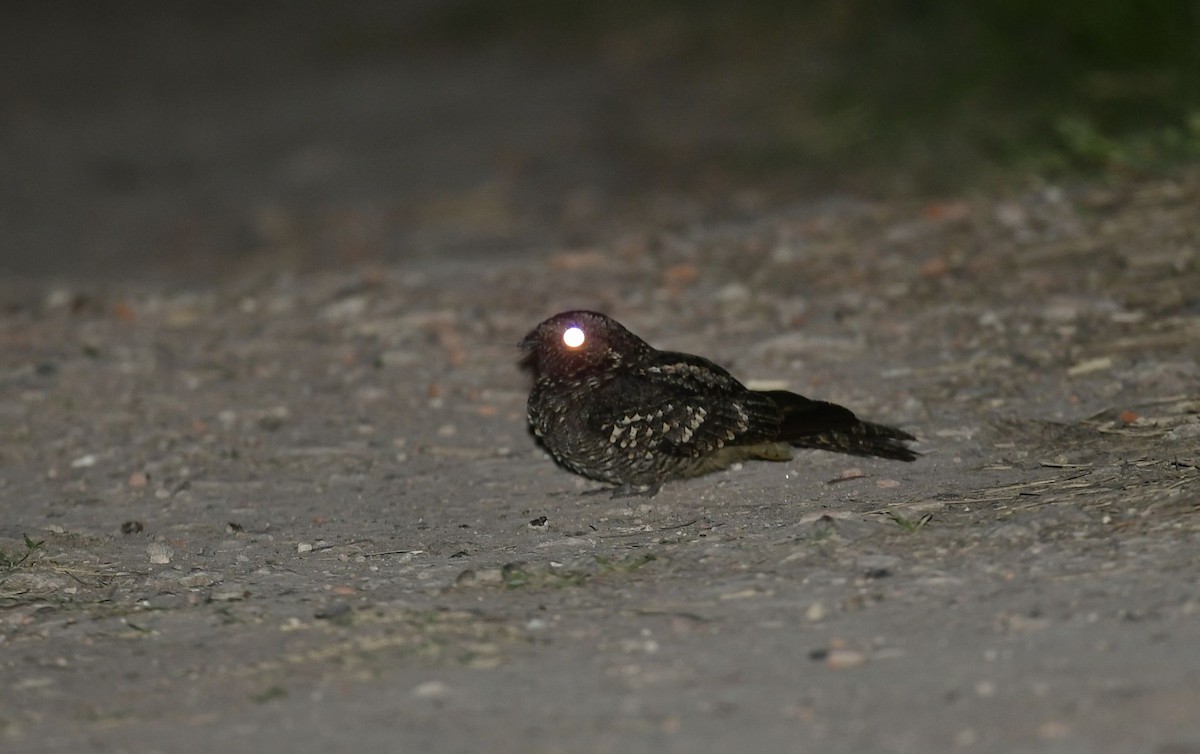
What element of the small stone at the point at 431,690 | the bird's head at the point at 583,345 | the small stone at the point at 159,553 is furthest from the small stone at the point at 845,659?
the small stone at the point at 159,553

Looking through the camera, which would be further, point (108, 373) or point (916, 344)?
point (108, 373)

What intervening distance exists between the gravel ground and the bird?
0.34 feet

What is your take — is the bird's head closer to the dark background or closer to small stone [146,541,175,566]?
small stone [146,541,175,566]

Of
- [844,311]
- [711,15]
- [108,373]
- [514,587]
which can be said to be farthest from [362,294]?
[711,15]

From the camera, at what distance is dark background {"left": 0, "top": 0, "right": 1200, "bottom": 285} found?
24.9ft

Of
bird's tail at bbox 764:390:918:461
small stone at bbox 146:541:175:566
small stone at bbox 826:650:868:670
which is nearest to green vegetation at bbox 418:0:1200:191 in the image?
bird's tail at bbox 764:390:918:461

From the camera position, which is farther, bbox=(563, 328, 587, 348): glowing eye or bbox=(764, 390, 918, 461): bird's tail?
bbox=(563, 328, 587, 348): glowing eye

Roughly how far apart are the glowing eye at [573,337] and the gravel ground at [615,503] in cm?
44

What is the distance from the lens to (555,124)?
1091cm

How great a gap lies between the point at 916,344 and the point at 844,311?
19.2 inches

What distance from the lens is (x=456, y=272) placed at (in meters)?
6.87

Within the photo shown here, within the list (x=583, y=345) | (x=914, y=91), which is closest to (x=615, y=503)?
(x=583, y=345)

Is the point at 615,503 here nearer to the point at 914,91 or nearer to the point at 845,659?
the point at 845,659

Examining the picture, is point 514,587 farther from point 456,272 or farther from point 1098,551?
point 456,272
